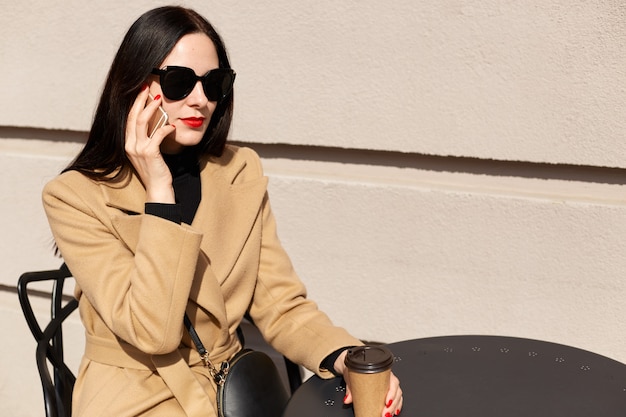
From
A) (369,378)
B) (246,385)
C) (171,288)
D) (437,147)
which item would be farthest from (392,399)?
(437,147)

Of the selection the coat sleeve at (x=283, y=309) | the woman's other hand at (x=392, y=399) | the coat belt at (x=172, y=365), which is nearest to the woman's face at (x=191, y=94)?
the coat sleeve at (x=283, y=309)

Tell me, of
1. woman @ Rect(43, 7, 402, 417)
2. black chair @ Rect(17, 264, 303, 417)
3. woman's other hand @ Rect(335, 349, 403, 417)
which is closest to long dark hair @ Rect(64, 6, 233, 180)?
woman @ Rect(43, 7, 402, 417)

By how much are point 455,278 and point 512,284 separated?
200mm

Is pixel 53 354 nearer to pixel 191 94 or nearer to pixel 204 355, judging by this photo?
pixel 204 355

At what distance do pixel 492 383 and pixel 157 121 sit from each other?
105 cm

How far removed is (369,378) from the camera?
5.04 ft

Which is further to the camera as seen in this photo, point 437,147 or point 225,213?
point 437,147

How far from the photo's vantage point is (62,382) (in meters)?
2.16

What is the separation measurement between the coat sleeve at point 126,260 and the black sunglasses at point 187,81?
32 cm

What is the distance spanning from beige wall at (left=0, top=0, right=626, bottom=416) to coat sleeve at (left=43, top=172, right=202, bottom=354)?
1045mm

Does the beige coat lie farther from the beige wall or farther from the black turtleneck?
the beige wall

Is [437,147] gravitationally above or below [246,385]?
above

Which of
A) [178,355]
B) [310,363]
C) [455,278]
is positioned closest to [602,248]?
[455,278]

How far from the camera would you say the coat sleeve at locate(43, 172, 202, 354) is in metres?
1.88
